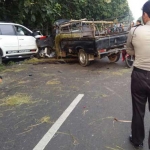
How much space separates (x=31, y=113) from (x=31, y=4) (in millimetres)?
8883

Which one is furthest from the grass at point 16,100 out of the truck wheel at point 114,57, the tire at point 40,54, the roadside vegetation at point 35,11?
the roadside vegetation at point 35,11

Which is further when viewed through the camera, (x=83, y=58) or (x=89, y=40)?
(x=83, y=58)

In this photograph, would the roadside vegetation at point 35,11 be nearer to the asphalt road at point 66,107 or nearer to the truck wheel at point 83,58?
the truck wheel at point 83,58

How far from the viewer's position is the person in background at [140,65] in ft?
8.65

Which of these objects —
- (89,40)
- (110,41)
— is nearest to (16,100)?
(89,40)

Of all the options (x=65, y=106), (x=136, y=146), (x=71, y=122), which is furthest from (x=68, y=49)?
(x=136, y=146)

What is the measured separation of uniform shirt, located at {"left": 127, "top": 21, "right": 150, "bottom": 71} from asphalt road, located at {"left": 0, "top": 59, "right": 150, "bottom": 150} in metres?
1.22

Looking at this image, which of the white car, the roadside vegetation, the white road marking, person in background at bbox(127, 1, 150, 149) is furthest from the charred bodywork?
person in background at bbox(127, 1, 150, 149)

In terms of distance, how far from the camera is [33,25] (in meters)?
14.2

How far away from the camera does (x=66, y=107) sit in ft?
15.4

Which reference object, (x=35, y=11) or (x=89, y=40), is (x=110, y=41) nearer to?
(x=89, y=40)

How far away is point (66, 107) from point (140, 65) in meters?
2.33

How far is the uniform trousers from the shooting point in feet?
8.96

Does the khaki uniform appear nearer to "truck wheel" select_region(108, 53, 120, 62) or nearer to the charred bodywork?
the charred bodywork
